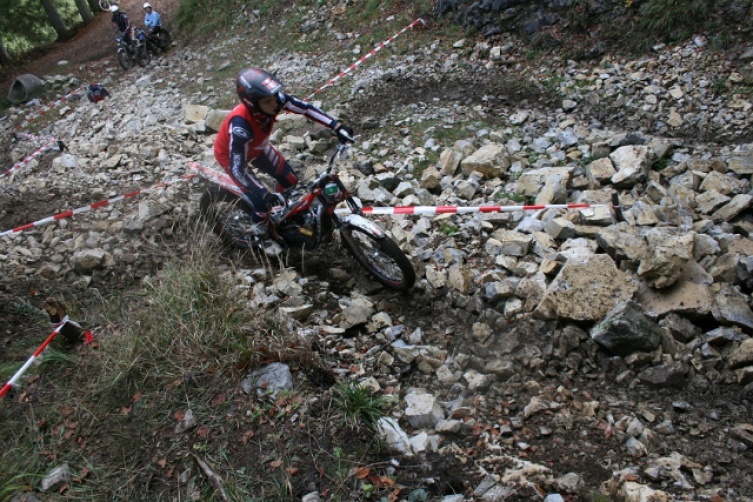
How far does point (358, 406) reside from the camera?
3195 millimetres

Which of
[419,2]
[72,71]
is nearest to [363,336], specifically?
[419,2]

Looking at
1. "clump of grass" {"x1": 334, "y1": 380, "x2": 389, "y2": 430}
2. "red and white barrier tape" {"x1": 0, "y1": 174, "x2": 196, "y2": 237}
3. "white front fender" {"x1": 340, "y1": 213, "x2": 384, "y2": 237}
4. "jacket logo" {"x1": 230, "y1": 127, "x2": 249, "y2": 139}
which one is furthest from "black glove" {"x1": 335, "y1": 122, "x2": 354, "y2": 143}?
"red and white barrier tape" {"x1": 0, "y1": 174, "x2": 196, "y2": 237}

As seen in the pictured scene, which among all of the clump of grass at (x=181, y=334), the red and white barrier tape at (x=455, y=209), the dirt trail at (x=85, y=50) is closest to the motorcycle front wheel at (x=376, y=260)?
the red and white barrier tape at (x=455, y=209)

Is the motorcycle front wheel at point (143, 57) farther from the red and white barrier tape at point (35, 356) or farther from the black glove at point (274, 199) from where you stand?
the red and white barrier tape at point (35, 356)

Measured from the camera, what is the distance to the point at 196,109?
10180mm

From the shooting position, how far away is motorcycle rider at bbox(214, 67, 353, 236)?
4.60 metres

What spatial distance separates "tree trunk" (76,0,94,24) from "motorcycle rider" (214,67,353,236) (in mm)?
21442

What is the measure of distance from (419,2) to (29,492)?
1155 cm

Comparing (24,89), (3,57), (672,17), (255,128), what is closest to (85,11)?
(3,57)

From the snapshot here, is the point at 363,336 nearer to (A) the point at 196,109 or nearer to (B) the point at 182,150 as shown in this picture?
(B) the point at 182,150

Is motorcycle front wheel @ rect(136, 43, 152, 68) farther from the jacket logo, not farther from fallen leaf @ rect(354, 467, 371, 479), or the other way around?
fallen leaf @ rect(354, 467, 371, 479)

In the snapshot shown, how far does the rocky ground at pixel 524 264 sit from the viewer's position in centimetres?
304

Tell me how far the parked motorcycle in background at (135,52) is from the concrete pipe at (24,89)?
2886 millimetres

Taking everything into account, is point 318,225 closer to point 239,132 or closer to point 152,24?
point 239,132
